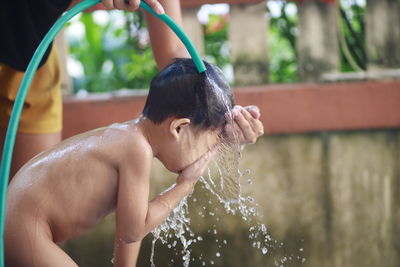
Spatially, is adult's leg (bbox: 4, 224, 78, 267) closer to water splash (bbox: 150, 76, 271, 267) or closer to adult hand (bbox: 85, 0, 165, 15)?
water splash (bbox: 150, 76, 271, 267)

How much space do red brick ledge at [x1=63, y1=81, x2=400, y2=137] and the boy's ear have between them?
106 cm

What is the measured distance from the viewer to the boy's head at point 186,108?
2043 millimetres

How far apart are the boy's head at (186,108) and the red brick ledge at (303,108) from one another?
1016 millimetres

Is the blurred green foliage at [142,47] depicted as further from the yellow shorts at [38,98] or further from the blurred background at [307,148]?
the yellow shorts at [38,98]

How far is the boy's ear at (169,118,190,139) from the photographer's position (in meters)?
2.04

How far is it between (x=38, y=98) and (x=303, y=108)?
120 centimetres

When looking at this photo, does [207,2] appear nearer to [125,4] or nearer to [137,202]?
[125,4]

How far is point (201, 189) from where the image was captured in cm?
311

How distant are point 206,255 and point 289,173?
53 cm

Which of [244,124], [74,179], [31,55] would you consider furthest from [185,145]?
[31,55]

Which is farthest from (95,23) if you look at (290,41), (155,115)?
(155,115)

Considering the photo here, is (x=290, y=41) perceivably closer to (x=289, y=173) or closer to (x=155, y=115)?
(x=289, y=173)

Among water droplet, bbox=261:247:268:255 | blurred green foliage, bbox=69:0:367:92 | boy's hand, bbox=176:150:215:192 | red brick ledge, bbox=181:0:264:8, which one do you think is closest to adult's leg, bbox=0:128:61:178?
boy's hand, bbox=176:150:215:192

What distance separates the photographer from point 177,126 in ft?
6.74
